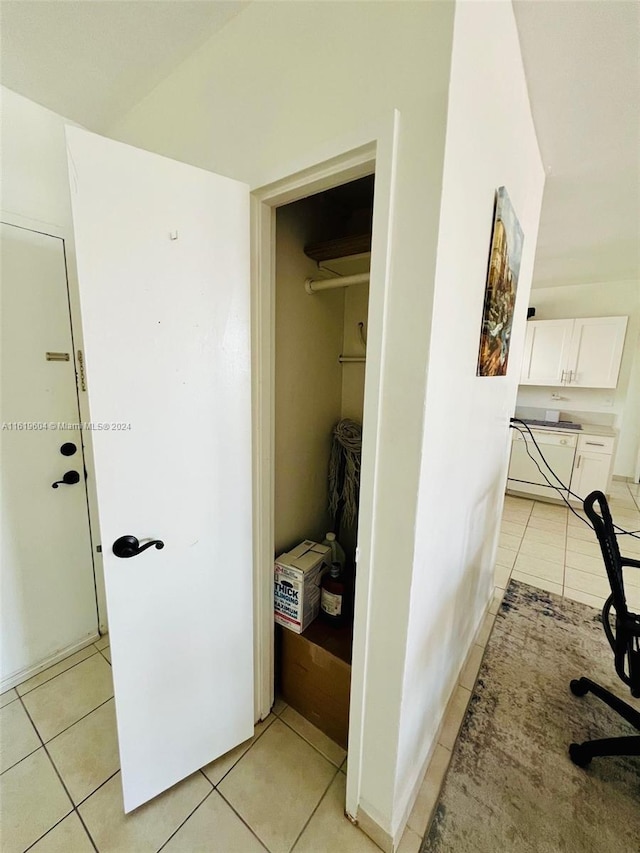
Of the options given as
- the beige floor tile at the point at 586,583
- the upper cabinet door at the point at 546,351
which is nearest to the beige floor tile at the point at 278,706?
the beige floor tile at the point at 586,583

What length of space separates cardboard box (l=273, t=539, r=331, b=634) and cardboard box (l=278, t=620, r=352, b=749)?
57 millimetres

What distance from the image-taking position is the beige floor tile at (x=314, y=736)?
1.35m

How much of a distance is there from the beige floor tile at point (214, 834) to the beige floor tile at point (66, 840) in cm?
26

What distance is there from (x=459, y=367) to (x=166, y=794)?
1816 millimetres

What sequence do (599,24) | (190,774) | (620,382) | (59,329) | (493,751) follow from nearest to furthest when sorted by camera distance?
1. (599,24)
2. (190,774)
3. (493,751)
4. (59,329)
5. (620,382)

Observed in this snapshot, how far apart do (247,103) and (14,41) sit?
863 mm

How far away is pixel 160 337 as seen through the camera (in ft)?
3.29

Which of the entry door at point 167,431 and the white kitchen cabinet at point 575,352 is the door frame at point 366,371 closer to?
the entry door at point 167,431

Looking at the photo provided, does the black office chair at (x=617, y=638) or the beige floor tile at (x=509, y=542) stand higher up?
the black office chair at (x=617, y=638)

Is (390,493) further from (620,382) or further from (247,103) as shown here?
(620,382)

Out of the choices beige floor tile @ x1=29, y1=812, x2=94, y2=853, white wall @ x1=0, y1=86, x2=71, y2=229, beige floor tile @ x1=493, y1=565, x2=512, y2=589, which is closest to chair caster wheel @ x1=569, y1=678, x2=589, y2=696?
beige floor tile @ x1=493, y1=565, x2=512, y2=589

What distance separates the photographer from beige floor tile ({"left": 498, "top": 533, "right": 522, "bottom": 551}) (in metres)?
3.06

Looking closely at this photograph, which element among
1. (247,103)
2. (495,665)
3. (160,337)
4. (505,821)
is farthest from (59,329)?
(495,665)

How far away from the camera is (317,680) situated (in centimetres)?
143
